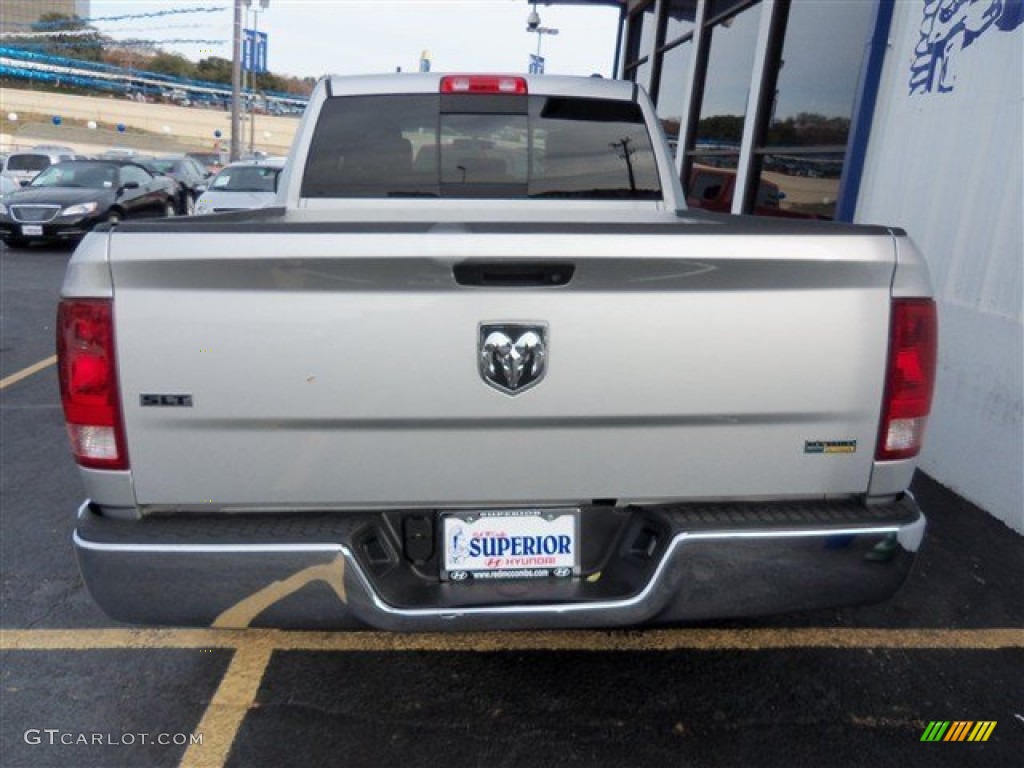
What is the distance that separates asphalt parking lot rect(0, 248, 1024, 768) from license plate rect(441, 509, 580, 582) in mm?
626

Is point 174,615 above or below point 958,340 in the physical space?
below

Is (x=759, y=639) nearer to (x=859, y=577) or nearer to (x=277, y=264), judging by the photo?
(x=859, y=577)

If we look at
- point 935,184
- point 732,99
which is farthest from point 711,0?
point 935,184

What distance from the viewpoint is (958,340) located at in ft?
15.1

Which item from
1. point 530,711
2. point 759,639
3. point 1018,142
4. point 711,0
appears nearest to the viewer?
point 530,711

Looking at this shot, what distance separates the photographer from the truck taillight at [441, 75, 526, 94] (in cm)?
366

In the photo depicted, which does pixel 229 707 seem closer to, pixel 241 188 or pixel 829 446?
pixel 829 446

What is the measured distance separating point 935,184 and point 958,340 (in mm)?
956

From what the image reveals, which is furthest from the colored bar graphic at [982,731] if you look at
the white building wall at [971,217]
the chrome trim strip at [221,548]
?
the chrome trim strip at [221,548]

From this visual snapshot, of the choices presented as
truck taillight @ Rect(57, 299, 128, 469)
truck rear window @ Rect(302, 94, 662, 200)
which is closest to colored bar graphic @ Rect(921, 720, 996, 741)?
truck rear window @ Rect(302, 94, 662, 200)

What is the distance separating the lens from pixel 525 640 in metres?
3.07

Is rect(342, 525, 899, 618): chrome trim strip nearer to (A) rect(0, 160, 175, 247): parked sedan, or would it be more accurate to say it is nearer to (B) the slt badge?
(B) the slt badge

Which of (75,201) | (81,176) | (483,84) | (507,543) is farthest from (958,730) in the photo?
(81,176)

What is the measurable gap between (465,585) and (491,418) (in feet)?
1.63
